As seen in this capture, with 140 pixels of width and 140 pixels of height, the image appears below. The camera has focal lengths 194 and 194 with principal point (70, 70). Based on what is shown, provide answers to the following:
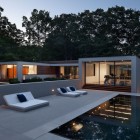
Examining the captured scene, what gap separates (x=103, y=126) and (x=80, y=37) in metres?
36.2

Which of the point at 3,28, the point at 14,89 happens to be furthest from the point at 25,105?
the point at 3,28

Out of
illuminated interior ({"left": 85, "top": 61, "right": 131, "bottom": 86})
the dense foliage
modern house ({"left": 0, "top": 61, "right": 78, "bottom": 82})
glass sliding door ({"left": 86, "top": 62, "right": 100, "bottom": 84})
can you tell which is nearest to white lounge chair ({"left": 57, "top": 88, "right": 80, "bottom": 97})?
illuminated interior ({"left": 85, "top": 61, "right": 131, "bottom": 86})

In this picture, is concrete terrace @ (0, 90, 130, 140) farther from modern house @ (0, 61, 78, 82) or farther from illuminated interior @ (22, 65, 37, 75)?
illuminated interior @ (22, 65, 37, 75)

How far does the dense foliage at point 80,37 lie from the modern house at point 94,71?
7.95 m

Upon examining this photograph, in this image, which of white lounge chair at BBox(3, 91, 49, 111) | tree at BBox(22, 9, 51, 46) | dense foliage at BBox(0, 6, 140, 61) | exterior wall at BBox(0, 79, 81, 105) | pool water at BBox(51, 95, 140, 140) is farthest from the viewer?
tree at BBox(22, 9, 51, 46)

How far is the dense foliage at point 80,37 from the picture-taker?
39.0m

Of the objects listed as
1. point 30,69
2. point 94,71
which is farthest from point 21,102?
point 30,69

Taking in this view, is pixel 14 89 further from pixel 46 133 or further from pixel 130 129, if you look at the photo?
pixel 130 129

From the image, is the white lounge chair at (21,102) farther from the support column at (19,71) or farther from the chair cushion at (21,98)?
the support column at (19,71)

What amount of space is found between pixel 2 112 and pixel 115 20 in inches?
1449

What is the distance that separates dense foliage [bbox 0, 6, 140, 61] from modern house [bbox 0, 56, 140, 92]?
7955mm

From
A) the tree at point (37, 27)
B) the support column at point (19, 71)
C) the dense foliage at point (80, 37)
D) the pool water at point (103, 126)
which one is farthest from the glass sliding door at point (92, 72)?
the tree at point (37, 27)

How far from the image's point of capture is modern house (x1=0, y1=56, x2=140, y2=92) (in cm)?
1844

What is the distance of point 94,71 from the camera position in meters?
24.6
